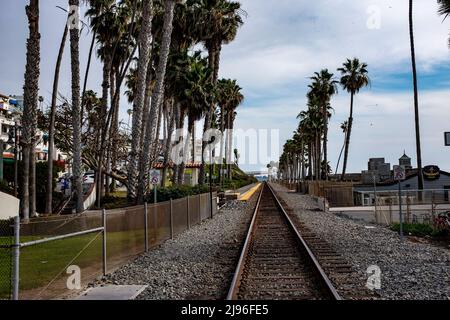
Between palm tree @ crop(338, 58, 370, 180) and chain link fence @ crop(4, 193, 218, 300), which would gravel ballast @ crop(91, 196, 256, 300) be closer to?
chain link fence @ crop(4, 193, 218, 300)

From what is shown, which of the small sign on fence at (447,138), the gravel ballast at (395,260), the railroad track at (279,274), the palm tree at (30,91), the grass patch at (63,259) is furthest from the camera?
the small sign on fence at (447,138)

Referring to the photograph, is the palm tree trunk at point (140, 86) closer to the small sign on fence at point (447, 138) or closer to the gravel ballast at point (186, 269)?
the gravel ballast at point (186, 269)

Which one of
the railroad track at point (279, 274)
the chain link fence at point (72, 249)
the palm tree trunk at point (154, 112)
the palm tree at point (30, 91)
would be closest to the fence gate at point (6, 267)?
the chain link fence at point (72, 249)

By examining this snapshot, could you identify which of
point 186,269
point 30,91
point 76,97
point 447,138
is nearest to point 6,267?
point 186,269

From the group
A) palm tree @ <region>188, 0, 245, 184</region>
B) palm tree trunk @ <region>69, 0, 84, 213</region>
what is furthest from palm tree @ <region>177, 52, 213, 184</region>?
palm tree trunk @ <region>69, 0, 84, 213</region>

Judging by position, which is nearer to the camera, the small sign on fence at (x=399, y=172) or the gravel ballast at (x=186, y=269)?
the gravel ballast at (x=186, y=269)

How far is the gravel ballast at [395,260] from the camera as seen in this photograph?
389 inches

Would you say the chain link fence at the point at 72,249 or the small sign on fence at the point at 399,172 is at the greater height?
the small sign on fence at the point at 399,172

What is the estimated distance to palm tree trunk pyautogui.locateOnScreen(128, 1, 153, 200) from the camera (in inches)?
1057

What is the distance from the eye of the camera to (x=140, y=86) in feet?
89.9

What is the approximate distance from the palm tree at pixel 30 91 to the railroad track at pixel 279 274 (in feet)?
33.6

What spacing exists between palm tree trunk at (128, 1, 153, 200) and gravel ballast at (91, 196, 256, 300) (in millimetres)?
9653
